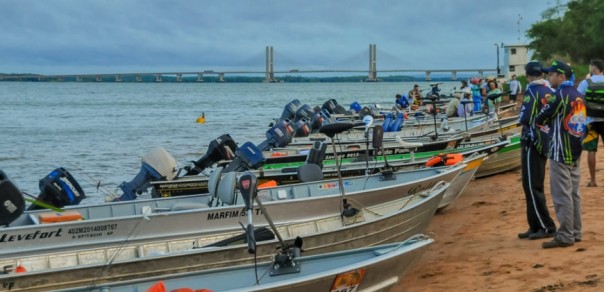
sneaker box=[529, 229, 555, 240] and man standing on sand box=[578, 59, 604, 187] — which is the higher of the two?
man standing on sand box=[578, 59, 604, 187]

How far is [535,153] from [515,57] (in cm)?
6676

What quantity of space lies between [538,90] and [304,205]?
287cm

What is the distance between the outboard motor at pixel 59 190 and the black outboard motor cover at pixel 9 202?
94.8 inches

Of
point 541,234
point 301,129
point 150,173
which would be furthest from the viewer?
point 301,129

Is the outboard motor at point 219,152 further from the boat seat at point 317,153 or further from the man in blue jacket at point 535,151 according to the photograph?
the man in blue jacket at point 535,151

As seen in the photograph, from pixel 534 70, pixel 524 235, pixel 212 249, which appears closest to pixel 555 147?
pixel 534 70

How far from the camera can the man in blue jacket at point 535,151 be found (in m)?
9.38

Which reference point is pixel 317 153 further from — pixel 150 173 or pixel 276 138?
pixel 276 138

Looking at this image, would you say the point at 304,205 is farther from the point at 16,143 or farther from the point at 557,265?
the point at 16,143

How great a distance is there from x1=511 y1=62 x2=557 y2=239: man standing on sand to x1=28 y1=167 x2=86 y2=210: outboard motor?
5.34m

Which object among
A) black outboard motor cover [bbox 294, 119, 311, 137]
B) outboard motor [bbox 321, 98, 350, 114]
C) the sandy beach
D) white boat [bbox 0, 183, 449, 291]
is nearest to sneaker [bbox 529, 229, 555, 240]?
the sandy beach

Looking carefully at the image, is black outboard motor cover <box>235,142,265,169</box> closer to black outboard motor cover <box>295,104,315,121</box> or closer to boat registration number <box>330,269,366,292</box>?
boat registration number <box>330,269,366,292</box>

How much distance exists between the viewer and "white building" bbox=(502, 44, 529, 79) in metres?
74.3

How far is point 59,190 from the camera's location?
36.3ft
